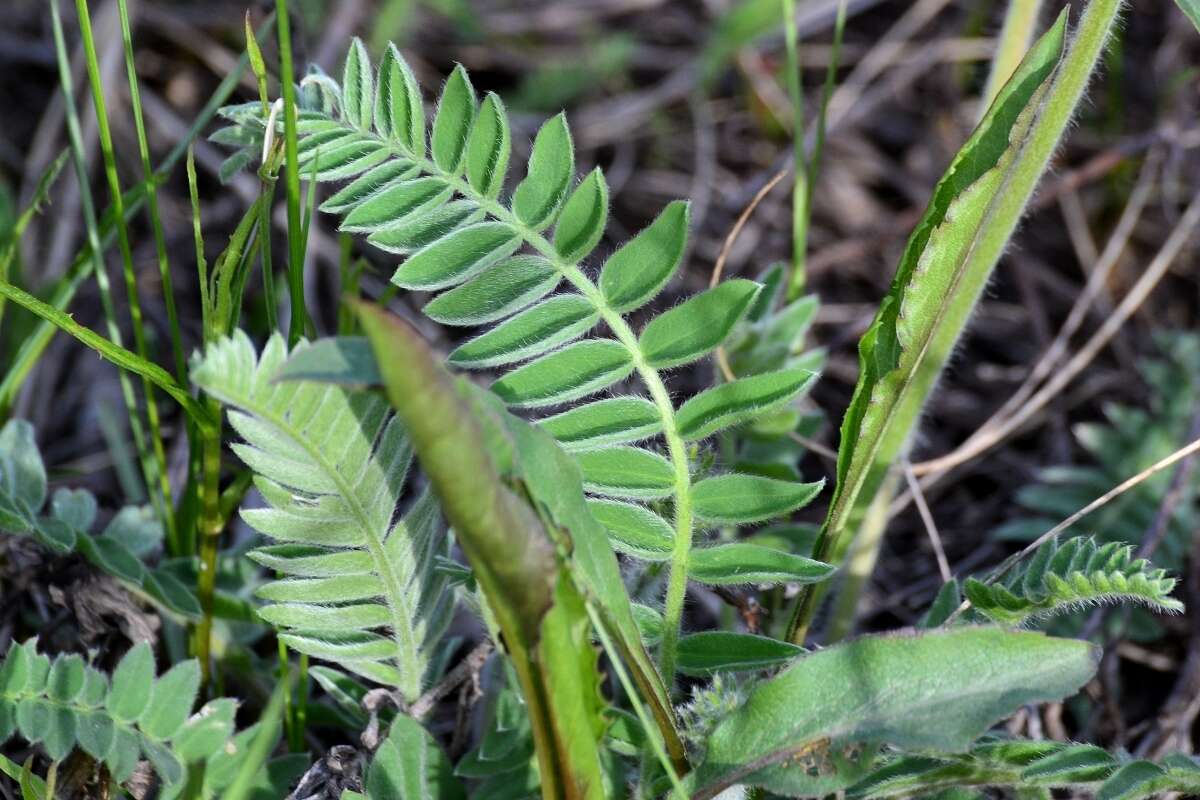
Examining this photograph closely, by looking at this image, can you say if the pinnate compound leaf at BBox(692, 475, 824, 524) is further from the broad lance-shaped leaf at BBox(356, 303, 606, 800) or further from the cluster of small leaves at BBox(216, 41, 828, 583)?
the broad lance-shaped leaf at BBox(356, 303, 606, 800)

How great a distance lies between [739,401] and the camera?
1.22 metres

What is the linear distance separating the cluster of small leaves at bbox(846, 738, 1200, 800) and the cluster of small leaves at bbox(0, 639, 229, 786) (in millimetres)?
676

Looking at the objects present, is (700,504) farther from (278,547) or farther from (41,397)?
(41,397)

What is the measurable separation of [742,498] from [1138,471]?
1.14 m

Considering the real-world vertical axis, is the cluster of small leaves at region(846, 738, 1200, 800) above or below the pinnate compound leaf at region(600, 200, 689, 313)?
below

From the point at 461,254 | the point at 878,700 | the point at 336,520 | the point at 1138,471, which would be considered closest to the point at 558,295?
the point at 461,254

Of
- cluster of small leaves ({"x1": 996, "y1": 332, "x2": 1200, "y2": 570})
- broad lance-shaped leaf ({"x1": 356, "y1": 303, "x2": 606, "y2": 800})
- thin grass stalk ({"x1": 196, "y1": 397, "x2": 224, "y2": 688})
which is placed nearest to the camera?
broad lance-shaped leaf ({"x1": 356, "y1": 303, "x2": 606, "y2": 800})

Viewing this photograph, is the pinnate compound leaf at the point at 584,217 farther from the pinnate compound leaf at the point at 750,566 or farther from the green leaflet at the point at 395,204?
the pinnate compound leaf at the point at 750,566

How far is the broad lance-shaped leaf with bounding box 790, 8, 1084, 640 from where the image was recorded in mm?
1185

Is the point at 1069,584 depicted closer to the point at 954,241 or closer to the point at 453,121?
the point at 954,241

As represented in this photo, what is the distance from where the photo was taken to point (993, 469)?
7.73 feet

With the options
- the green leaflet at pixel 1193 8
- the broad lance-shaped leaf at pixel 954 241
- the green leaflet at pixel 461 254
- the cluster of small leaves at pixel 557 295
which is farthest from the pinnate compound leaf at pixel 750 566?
the green leaflet at pixel 1193 8

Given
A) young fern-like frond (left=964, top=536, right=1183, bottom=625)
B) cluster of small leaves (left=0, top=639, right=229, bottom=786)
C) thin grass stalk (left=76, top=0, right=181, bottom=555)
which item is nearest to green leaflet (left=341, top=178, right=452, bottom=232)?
thin grass stalk (left=76, top=0, right=181, bottom=555)

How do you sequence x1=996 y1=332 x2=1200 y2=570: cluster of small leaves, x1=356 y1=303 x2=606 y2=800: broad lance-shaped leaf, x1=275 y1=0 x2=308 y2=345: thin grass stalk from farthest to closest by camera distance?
1. x1=996 y1=332 x2=1200 y2=570: cluster of small leaves
2. x1=275 y1=0 x2=308 y2=345: thin grass stalk
3. x1=356 y1=303 x2=606 y2=800: broad lance-shaped leaf
